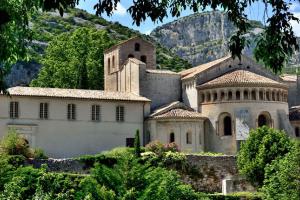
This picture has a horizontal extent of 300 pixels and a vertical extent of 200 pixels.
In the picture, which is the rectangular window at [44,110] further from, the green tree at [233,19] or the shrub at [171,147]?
the green tree at [233,19]

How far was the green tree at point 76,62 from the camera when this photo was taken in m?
66.1

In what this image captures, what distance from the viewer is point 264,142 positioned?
144 feet

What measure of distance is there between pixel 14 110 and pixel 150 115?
11740mm

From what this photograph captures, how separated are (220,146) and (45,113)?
15.5 metres

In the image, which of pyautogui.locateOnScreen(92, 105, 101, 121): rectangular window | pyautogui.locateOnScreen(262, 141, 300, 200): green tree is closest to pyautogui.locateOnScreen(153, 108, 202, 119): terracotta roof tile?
pyautogui.locateOnScreen(92, 105, 101, 121): rectangular window

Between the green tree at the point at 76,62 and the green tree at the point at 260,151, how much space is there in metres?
→ 26.2

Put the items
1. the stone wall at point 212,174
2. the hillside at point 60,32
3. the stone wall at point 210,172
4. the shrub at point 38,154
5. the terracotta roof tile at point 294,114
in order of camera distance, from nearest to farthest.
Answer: the shrub at point 38,154, the stone wall at point 212,174, the stone wall at point 210,172, the terracotta roof tile at point 294,114, the hillside at point 60,32

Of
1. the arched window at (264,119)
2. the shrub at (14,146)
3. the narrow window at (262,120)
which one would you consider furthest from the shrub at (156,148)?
the narrow window at (262,120)

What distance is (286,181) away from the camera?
3628 cm

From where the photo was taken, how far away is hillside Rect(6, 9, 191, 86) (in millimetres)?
97312

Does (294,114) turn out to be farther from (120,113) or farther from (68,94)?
(68,94)

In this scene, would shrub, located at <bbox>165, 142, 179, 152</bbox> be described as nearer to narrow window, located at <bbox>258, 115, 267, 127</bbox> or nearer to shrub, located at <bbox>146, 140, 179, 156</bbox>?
shrub, located at <bbox>146, 140, 179, 156</bbox>

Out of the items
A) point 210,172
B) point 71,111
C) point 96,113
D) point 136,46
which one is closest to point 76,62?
point 136,46

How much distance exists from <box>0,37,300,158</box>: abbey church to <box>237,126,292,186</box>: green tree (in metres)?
4.80
